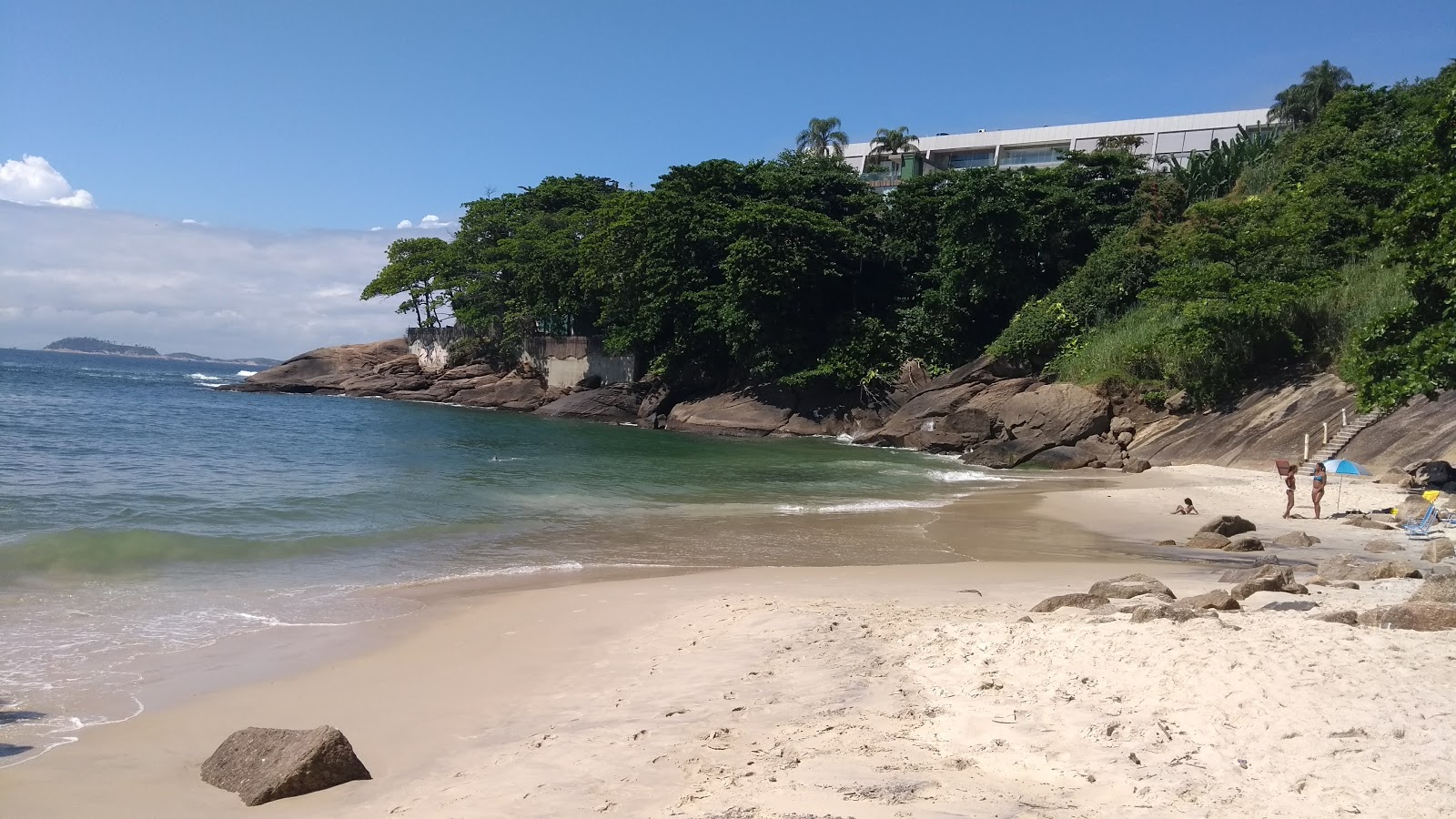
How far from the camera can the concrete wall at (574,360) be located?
160ft

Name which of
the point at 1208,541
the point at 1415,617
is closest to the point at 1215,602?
the point at 1415,617

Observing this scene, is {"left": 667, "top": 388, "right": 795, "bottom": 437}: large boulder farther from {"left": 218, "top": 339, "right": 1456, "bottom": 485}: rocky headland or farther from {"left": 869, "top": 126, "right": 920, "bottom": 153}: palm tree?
{"left": 869, "top": 126, "right": 920, "bottom": 153}: palm tree

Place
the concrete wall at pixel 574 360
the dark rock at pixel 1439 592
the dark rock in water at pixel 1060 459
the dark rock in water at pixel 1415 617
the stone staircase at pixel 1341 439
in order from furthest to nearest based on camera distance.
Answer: the concrete wall at pixel 574 360 < the dark rock in water at pixel 1060 459 < the stone staircase at pixel 1341 439 < the dark rock at pixel 1439 592 < the dark rock in water at pixel 1415 617

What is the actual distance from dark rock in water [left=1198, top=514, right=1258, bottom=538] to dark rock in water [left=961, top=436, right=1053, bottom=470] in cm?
1385

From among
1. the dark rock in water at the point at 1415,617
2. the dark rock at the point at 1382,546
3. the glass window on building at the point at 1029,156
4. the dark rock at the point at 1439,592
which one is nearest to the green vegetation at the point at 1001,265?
the dark rock at the point at 1382,546

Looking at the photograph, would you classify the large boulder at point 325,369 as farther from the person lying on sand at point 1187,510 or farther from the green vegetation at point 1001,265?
the person lying on sand at point 1187,510

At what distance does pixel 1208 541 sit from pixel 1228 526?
92cm

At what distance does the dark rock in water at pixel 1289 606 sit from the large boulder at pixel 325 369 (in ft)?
186

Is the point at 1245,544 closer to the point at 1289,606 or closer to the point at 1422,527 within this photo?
the point at 1422,527

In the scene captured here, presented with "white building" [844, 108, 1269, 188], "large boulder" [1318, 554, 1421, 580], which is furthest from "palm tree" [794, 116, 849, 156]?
"large boulder" [1318, 554, 1421, 580]

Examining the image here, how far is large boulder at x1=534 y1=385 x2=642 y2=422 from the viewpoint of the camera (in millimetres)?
45969

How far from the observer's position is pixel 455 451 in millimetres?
28422

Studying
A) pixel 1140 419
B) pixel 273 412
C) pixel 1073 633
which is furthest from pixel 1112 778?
pixel 273 412

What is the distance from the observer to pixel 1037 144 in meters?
66.2
